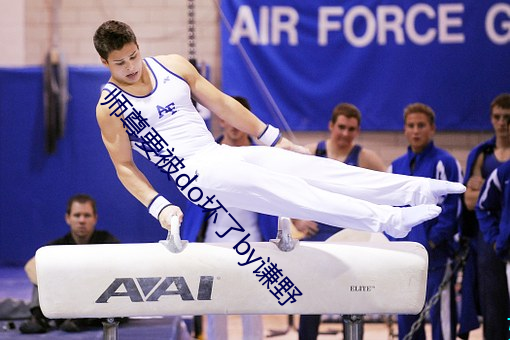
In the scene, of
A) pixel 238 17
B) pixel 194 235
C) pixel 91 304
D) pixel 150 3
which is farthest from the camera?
pixel 150 3

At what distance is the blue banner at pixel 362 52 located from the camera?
8.00 m

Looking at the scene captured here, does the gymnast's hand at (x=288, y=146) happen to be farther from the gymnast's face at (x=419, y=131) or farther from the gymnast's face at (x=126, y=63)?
the gymnast's face at (x=419, y=131)

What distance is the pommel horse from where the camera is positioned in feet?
12.6

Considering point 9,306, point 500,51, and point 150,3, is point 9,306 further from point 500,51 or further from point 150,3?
point 500,51

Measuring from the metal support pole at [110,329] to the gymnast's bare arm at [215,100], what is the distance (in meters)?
1.20

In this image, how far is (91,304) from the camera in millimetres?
3861

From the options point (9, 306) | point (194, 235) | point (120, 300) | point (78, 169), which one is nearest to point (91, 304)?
point (120, 300)

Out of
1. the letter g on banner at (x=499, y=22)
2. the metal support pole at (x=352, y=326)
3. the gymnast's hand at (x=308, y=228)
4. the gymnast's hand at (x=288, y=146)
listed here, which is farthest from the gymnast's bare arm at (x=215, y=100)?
the letter g on banner at (x=499, y=22)

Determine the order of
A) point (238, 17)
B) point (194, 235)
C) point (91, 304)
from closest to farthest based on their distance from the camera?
1. point (91, 304)
2. point (194, 235)
3. point (238, 17)

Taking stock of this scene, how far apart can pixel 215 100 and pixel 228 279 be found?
95cm

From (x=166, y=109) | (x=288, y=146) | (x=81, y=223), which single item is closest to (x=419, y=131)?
(x=288, y=146)

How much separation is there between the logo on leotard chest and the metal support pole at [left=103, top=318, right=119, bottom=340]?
41.7 inches

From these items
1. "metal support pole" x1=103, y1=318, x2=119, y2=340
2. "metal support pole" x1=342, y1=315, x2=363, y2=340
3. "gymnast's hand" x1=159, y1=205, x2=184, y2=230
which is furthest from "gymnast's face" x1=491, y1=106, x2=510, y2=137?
"metal support pole" x1=103, y1=318, x2=119, y2=340

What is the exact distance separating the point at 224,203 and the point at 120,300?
0.69 meters
